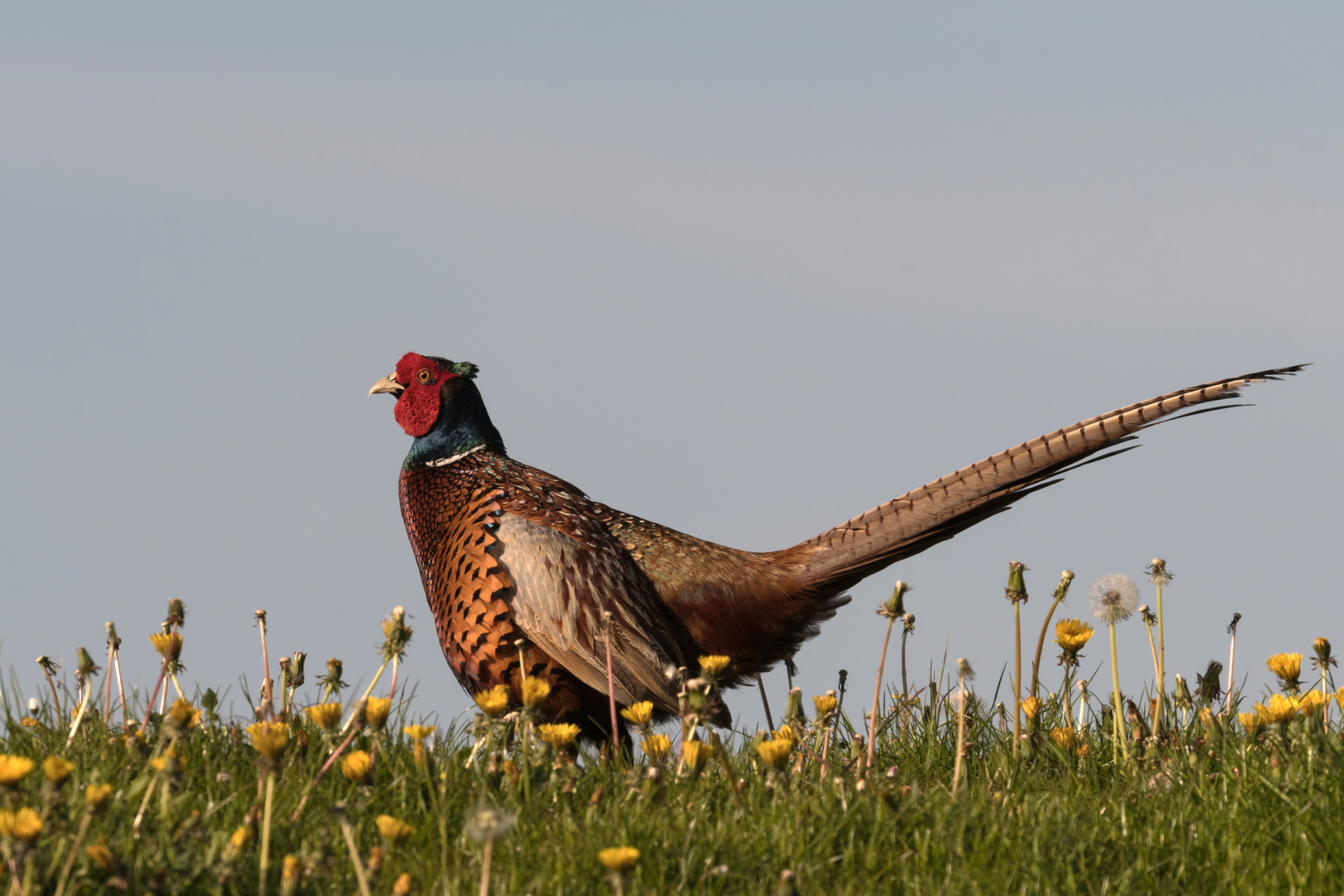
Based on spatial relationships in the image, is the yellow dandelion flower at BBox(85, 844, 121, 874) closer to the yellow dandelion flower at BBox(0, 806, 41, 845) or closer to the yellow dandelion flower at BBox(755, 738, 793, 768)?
the yellow dandelion flower at BBox(0, 806, 41, 845)

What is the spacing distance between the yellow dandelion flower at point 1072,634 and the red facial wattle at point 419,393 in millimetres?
4084

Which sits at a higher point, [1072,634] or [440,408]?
[440,408]

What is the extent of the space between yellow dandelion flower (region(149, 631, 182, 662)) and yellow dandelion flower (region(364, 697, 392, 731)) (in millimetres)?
1151

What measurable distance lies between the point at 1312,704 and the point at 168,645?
406cm

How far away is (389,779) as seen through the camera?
3865 millimetres

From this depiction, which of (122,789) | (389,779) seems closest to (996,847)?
(389,779)

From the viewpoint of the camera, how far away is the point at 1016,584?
4527 millimetres

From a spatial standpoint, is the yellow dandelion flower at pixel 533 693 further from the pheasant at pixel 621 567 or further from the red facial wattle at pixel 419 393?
the red facial wattle at pixel 419 393

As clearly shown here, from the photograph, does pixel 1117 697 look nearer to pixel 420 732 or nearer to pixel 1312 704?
pixel 1312 704

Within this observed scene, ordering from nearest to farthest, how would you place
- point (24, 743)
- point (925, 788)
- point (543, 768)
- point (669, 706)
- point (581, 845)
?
point (581, 845)
point (543, 768)
point (24, 743)
point (925, 788)
point (669, 706)

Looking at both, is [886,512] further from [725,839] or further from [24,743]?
[24,743]

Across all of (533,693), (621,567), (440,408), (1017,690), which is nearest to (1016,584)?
(1017,690)

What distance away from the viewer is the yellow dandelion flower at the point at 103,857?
277 centimetres

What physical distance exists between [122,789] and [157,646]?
2.96 ft
